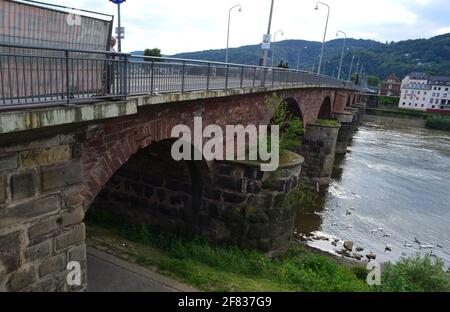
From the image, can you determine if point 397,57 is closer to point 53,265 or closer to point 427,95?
point 427,95

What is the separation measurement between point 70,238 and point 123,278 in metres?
2.62

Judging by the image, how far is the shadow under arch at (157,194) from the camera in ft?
38.8

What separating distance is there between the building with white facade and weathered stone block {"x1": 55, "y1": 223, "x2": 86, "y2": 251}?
310 ft

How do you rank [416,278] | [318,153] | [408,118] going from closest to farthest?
[416,278], [318,153], [408,118]

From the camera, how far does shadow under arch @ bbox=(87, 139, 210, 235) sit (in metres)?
11.8

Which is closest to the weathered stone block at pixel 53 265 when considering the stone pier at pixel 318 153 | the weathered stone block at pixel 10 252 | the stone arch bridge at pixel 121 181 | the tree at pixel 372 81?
the stone arch bridge at pixel 121 181

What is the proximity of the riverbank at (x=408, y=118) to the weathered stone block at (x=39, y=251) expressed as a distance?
2901 inches

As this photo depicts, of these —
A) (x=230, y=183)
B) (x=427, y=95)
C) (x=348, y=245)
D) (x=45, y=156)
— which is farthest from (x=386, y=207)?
(x=427, y=95)

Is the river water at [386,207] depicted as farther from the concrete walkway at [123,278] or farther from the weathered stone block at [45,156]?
the weathered stone block at [45,156]

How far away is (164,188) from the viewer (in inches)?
489

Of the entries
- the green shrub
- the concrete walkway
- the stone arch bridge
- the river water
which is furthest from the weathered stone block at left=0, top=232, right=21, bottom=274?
the river water

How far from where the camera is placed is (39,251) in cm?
537

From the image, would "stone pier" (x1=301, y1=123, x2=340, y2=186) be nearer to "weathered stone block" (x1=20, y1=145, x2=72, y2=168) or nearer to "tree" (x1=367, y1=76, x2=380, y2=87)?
"weathered stone block" (x1=20, y1=145, x2=72, y2=168)
